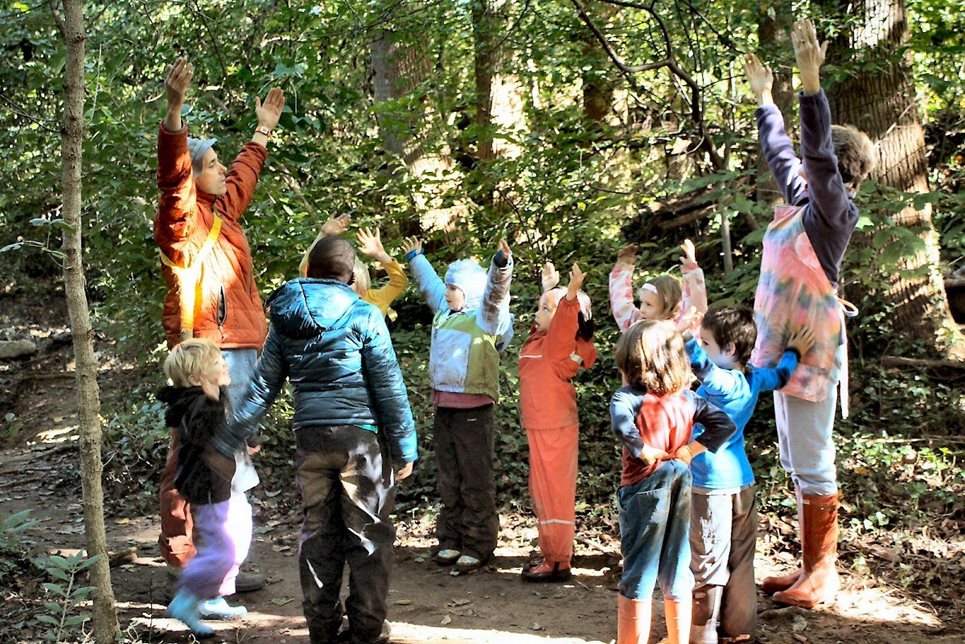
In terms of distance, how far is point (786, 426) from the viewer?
4520 millimetres

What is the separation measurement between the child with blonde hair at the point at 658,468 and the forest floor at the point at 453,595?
2.19ft

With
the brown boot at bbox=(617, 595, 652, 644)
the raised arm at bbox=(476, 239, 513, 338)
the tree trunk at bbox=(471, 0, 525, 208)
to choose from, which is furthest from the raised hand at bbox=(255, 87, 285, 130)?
the brown boot at bbox=(617, 595, 652, 644)

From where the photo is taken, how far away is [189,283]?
4.78 meters

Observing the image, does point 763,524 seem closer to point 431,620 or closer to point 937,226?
point 431,620

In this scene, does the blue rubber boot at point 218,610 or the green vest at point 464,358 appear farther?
the green vest at point 464,358

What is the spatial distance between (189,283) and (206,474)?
3.40 ft

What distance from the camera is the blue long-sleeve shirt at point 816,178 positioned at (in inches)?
156

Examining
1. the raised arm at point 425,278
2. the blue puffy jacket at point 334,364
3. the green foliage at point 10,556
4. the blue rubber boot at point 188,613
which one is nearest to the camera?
the blue puffy jacket at point 334,364

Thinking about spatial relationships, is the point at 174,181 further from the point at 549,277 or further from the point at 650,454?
the point at 650,454

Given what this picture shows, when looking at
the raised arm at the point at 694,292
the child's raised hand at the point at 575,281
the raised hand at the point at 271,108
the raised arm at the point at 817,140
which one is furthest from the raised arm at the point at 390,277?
the raised arm at the point at 817,140

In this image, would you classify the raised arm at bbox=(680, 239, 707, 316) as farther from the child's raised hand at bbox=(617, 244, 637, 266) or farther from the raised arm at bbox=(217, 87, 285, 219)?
the raised arm at bbox=(217, 87, 285, 219)

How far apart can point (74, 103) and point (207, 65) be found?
12.3ft

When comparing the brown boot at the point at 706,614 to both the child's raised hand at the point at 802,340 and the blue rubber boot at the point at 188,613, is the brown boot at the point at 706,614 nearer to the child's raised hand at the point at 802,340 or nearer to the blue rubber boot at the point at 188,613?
the child's raised hand at the point at 802,340

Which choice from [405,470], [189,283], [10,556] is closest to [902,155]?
[405,470]
